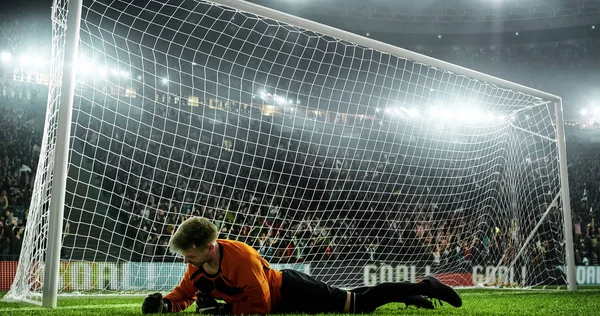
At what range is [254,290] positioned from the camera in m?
4.00

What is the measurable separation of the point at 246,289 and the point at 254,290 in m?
0.05

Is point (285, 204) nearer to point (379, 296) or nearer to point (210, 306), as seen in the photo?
point (379, 296)

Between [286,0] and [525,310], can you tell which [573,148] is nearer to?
[286,0]

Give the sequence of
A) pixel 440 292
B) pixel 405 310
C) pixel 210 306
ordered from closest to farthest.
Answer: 1. pixel 210 306
2. pixel 440 292
3. pixel 405 310

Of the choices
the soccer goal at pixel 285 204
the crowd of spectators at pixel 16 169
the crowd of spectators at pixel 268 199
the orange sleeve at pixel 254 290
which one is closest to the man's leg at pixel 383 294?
the orange sleeve at pixel 254 290

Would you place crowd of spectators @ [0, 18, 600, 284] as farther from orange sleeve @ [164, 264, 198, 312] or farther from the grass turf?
orange sleeve @ [164, 264, 198, 312]

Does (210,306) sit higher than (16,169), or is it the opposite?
(16,169)

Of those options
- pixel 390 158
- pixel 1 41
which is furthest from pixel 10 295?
pixel 1 41

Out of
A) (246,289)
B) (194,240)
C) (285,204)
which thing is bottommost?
(246,289)

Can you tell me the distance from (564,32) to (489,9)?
11.7 ft

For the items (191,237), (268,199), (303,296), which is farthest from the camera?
(268,199)

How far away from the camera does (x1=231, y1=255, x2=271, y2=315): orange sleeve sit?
396cm

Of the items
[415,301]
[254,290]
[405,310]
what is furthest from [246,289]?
[405,310]

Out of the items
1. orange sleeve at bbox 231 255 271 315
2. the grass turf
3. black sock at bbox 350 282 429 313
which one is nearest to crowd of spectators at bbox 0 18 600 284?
the grass turf
